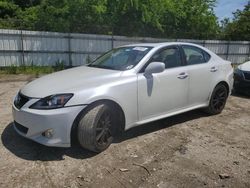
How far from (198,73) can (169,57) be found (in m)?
0.72

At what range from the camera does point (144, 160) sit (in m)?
3.80

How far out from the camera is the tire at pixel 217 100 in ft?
18.7

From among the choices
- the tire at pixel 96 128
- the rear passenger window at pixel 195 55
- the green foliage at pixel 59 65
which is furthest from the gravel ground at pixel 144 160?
the green foliage at pixel 59 65

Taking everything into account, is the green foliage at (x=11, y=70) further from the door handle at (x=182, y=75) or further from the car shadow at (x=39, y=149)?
the door handle at (x=182, y=75)

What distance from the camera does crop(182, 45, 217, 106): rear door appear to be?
5156mm

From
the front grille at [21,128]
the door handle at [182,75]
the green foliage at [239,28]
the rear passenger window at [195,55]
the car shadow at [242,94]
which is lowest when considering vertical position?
the car shadow at [242,94]

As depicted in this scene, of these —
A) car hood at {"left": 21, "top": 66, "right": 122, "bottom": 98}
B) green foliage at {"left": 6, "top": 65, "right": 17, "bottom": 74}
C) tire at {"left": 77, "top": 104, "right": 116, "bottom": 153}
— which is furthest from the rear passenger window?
green foliage at {"left": 6, "top": 65, "right": 17, "bottom": 74}

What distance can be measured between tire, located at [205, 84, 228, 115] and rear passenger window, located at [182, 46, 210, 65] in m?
0.68

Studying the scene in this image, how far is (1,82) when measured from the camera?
9625 mm

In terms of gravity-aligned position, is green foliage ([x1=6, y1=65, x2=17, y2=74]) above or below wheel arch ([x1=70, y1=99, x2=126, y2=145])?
below

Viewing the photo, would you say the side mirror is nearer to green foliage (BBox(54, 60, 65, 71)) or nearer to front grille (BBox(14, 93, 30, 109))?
front grille (BBox(14, 93, 30, 109))

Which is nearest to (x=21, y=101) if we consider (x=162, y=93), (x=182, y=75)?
(x=162, y=93)

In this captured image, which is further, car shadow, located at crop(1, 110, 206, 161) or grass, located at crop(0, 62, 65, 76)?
grass, located at crop(0, 62, 65, 76)

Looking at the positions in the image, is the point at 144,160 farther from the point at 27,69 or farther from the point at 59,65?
the point at 59,65
